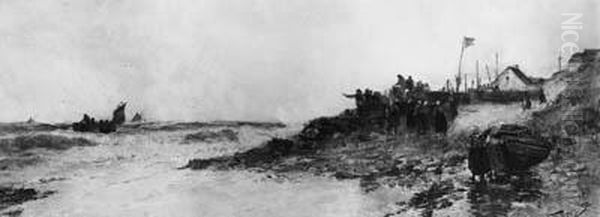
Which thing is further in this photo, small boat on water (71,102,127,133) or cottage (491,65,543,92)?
Result: small boat on water (71,102,127,133)

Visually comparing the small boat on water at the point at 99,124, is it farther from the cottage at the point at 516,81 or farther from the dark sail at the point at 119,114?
the cottage at the point at 516,81

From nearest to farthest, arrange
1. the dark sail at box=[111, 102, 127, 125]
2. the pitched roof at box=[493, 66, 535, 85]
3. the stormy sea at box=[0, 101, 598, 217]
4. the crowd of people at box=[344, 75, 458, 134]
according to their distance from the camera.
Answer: the stormy sea at box=[0, 101, 598, 217], the pitched roof at box=[493, 66, 535, 85], the crowd of people at box=[344, 75, 458, 134], the dark sail at box=[111, 102, 127, 125]

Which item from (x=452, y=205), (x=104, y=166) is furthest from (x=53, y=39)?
(x=452, y=205)

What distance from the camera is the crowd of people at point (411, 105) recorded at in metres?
8.34

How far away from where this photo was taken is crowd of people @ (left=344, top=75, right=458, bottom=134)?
27.4 feet

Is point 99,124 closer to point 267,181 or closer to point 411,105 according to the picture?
point 267,181

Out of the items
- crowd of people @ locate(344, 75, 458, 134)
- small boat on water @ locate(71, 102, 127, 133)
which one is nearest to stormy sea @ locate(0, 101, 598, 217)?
crowd of people @ locate(344, 75, 458, 134)

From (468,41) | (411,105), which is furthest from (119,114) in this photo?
(468,41)

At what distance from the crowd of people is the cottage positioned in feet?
1.92

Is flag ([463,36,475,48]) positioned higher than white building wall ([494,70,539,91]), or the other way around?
flag ([463,36,475,48])

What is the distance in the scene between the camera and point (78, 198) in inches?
324

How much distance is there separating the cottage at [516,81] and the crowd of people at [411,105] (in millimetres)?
586

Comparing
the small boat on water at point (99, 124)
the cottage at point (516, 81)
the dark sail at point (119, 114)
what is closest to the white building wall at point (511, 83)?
the cottage at point (516, 81)

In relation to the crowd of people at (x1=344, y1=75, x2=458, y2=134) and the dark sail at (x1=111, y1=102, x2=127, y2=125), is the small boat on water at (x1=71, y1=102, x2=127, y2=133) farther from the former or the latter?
the crowd of people at (x1=344, y1=75, x2=458, y2=134)
